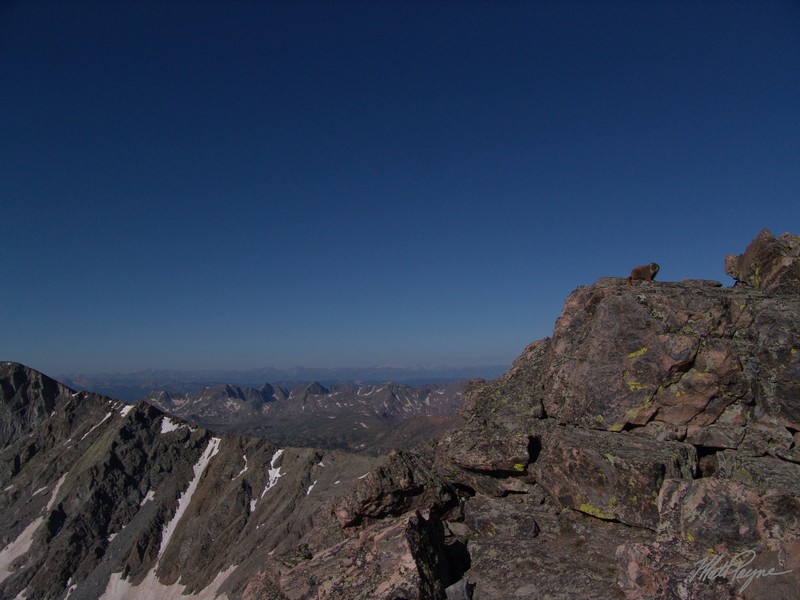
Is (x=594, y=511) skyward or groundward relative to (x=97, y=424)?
skyward

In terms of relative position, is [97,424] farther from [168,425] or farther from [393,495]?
[393,495]

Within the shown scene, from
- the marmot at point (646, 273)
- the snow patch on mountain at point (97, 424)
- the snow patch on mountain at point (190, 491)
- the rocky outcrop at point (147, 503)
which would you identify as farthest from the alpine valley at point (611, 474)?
the snow patch on mountain at point (97, 424)

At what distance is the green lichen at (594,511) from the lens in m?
16.4

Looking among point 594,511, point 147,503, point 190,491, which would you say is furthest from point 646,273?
point 147,503

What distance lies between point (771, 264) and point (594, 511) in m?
14.2

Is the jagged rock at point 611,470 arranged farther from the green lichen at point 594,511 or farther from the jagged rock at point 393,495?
the jagged rock at point 393,495

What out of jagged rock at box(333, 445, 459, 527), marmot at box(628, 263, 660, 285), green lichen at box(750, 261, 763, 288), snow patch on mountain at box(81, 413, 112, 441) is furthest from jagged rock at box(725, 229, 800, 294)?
snow patch on mountain at box(81, 413, 112, 441)

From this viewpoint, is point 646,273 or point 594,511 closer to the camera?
point 594,511

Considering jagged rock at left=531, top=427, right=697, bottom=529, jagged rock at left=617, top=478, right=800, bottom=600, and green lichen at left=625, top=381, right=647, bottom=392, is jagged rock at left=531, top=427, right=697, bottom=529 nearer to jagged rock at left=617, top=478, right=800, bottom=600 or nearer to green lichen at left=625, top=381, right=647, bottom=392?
jagged rock at left=617, top=478, right=800, bottom=600

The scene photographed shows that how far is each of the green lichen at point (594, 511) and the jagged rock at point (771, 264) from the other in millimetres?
12747

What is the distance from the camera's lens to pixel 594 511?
1664 centimetres

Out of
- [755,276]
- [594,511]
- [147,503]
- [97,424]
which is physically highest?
[755,276]

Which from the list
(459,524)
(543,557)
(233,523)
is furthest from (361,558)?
(233,523)

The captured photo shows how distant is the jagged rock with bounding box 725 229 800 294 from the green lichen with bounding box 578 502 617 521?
12747mm
